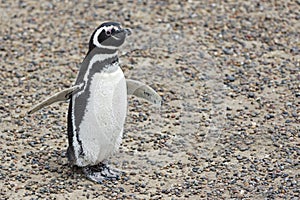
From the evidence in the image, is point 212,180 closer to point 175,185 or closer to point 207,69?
point 175,185

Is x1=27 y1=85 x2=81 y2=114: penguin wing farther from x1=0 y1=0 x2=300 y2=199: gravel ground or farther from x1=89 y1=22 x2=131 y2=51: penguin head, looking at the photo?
x1=0 y1=0 x2=300 y2=199: gravel ground

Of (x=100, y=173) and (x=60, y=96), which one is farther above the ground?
(x=60, y=96)

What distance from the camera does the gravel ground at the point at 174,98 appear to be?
4395mm

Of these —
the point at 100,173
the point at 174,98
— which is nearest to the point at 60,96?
the point at 100,173

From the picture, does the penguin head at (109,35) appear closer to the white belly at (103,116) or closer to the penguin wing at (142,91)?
the white belly at (103,116)

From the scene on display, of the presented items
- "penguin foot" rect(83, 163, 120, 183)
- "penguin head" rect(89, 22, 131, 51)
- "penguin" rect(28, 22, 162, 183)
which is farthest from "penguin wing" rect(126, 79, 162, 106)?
"penguin foot" rect(83, 163, 120, 183)

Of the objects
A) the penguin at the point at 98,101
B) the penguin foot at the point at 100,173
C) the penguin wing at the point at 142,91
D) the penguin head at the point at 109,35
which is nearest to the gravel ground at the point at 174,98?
the penguin foot at the point at 100,173

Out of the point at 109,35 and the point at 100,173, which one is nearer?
the point at 109,35

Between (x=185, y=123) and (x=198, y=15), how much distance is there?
1.76 metres

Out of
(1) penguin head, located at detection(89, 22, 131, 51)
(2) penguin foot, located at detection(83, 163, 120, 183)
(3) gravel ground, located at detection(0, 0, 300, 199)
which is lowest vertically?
(3) gravel ground, located at detection(0, 0, 300, 199)

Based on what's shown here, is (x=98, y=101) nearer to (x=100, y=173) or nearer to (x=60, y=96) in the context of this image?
(x=60, y=96)

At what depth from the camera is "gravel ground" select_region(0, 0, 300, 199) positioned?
4.39 m

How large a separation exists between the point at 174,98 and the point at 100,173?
1190mm

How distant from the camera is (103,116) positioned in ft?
14.0
